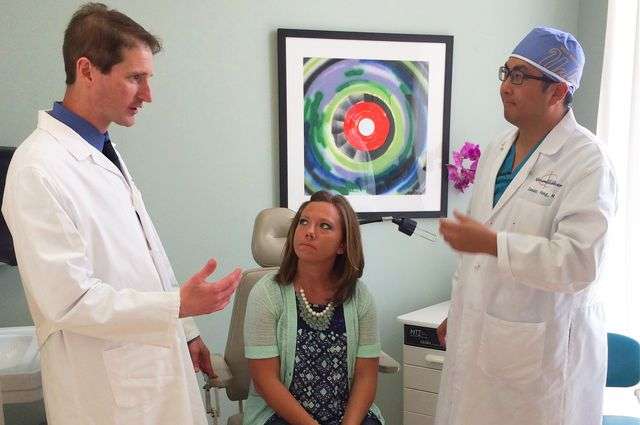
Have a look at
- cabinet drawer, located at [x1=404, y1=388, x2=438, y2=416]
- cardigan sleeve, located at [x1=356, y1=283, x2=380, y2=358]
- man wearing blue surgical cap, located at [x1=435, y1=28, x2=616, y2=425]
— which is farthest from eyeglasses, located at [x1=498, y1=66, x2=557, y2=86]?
cabinet drawer, located at [x1=404, y1=388, x2=438, y2=416]

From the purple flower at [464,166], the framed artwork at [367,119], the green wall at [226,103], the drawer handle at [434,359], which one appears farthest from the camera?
the purple flower at [464,166]

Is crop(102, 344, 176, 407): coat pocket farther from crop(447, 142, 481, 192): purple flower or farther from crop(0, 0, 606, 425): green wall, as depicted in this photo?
crop(447, 142, 481, 192): purple flower

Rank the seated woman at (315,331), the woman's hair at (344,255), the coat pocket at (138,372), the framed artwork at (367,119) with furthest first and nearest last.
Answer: the framed artwork at (367,119), the woman's hair at (344,255), the seated woman at (315,331), the coat pocket at (138,372)


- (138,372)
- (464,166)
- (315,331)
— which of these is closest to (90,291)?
(138,372)

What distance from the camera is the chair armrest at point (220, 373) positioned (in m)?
1.91

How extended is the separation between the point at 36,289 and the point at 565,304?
1.23 metres

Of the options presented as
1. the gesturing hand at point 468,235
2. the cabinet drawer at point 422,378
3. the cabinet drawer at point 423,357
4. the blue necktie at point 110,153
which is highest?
the blue necktie at point 110,153

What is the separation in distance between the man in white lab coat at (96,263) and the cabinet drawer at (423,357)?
3.85 feet

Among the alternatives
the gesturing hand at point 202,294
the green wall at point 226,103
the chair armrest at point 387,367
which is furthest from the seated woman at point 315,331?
Result: the green wall at point 226,103

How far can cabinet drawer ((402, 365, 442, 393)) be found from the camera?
7.87 ft

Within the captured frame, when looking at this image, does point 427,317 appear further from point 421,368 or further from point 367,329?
point 367,329

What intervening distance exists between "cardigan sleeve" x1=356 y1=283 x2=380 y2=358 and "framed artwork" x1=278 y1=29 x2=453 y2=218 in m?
0.76

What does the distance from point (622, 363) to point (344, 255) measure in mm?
938

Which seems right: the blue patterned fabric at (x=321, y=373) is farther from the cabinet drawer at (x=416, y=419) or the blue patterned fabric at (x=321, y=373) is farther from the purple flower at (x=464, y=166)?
the purple flower at (x=464, y=166)
